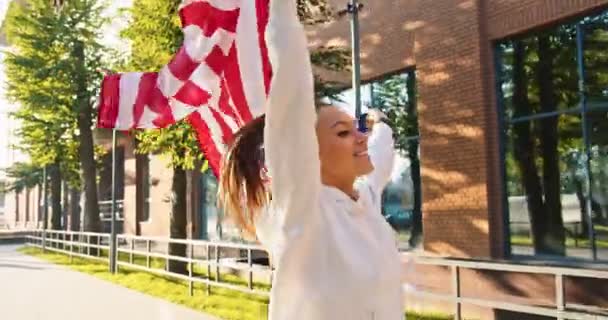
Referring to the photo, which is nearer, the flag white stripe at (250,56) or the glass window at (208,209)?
the flag white stripe at (250,56)

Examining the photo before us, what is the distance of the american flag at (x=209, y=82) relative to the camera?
3.39 m

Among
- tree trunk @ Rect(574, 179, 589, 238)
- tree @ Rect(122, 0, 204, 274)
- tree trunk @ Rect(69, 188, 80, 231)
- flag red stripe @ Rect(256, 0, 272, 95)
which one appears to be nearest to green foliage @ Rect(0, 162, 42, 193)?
tree trunk @ Rect(69, 188, 80, 231)

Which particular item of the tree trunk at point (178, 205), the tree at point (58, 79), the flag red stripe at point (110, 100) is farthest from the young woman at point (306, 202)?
the tree at point (58, 79)

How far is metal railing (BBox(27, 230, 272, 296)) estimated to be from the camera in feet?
32.4

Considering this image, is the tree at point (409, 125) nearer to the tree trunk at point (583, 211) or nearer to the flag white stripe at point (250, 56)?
the tree trunk at point (583, 211)

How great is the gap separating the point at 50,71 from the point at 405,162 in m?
16.6

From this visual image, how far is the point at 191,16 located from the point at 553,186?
721cm

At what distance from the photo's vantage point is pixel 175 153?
12898mm

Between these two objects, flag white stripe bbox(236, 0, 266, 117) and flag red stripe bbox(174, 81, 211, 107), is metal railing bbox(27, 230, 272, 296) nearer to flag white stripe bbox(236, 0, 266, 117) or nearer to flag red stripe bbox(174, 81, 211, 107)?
flag red stripe bbox(174, 81, 211, 107)

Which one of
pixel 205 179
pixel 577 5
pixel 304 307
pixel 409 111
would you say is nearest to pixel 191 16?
pixel 304 307

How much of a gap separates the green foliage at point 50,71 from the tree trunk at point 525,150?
17.7 meters

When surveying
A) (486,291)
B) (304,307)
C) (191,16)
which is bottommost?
(486,291)

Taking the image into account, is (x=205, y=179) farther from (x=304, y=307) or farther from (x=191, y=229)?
(x=304, y=307)

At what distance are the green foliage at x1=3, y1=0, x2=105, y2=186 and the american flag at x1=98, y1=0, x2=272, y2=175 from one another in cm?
2108
